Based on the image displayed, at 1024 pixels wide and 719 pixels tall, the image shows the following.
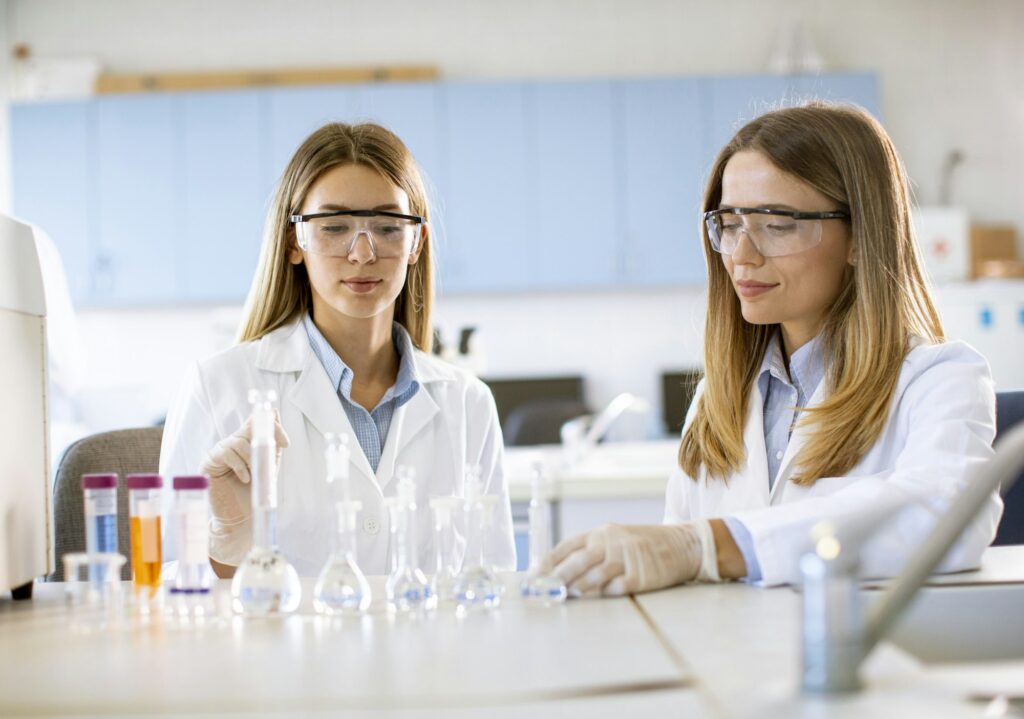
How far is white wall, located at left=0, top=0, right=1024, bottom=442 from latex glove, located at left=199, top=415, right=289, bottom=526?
15.5ft

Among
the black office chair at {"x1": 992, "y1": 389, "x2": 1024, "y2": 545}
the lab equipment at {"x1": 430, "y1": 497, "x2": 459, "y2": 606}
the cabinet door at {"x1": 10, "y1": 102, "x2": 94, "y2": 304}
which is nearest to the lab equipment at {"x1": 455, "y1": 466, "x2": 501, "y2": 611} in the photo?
the lab equipment at {"x1": 430, "y1": 497, "x2": 459, "y2": 606}

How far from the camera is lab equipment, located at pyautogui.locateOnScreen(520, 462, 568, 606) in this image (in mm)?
1422

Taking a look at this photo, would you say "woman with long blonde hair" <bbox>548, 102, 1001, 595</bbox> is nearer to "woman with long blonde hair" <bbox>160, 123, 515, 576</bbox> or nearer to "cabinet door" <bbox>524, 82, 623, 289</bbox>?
"woman with long blonde hair" <bbox>160, 123, 515, 576</bbox>

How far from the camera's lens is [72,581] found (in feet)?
5.14

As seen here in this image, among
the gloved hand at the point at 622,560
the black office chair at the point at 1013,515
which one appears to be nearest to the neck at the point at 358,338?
the gloved hand at the point at 622,560

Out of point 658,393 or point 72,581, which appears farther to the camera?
point 658,393

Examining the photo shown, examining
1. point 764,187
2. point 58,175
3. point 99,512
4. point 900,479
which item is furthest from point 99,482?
point 58,175

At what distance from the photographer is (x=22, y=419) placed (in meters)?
1.62

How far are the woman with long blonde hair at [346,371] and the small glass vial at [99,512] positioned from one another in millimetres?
573

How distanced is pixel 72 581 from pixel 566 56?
5540 millimetres

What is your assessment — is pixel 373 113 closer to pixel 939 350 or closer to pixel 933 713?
pixel 939 350

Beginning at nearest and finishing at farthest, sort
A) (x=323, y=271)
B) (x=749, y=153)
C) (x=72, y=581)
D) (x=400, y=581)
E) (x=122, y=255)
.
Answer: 1. (x=400, y=581)
2. (x=72, y=581)
3. (x=749, y=153)
4. (x=323, y=271)
5. (x=122, y=255)

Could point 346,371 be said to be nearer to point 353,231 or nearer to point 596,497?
point 353,231

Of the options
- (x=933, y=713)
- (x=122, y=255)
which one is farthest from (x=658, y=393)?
(x=933, y=713)
